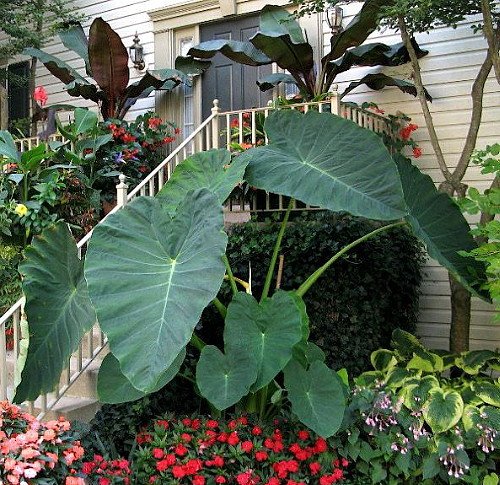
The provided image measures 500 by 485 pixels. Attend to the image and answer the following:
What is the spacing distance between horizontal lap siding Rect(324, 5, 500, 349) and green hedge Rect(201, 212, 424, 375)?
0.86m

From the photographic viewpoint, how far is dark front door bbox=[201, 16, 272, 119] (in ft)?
22.6

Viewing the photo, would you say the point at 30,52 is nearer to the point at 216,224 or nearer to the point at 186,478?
the point at 216,224

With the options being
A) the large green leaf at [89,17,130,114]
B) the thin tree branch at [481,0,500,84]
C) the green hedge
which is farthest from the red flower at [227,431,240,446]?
the large green leaf at [89,17,130,114]

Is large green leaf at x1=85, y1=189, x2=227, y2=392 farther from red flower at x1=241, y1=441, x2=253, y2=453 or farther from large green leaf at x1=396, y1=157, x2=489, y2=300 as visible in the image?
large green leaf at x1=396, y1=157, x2=489, y2=300

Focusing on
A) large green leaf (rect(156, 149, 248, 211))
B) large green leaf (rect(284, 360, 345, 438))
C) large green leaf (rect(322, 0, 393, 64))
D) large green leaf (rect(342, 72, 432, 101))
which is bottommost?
large green leaf (rect(284, 360, 345, 438))

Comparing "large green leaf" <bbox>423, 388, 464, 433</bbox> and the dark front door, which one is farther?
the dark front door

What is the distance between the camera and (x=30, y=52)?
7.01 meters

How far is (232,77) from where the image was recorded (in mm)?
7059

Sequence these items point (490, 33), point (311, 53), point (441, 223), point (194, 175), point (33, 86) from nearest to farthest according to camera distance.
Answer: point (194, 175), point (441, 223), point (490, 33), point (311, 53), point (33, 86)

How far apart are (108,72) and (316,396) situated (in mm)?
4830

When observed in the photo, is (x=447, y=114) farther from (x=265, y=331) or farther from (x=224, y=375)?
(x=224, y=375)

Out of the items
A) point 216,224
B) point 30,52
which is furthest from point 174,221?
point 30,52

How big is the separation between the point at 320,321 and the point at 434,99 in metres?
2.53

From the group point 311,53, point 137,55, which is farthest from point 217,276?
point 137,55
